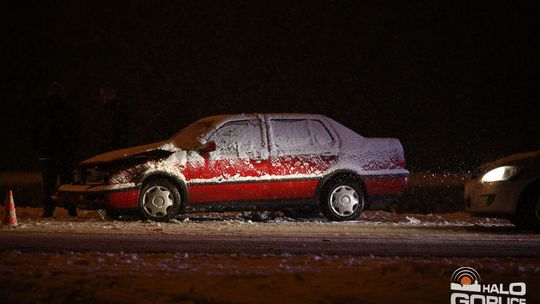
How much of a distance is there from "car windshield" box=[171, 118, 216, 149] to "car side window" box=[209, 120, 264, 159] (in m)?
0.25

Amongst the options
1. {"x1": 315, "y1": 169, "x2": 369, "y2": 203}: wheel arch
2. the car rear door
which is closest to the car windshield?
the car rear door

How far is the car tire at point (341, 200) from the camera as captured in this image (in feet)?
46.3

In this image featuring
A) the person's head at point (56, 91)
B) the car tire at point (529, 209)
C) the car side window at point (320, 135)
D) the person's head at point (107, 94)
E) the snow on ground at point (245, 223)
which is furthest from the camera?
the person's head at point (107, 94)

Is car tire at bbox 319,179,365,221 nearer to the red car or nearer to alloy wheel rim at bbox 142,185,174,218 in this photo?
the red car

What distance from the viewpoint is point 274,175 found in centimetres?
1391

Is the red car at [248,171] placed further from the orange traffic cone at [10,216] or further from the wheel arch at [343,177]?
the orange traffic cone at [10,216]

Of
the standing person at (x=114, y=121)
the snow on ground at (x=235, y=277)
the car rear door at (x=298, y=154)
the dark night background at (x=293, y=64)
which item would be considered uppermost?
the dark night background at (x=293, y=64)

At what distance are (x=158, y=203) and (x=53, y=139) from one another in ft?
8.17

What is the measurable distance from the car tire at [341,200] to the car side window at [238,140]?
1166 millimetres

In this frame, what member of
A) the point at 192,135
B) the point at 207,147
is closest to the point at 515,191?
the point at 207,147

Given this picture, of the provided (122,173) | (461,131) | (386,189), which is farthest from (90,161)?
(461,131)

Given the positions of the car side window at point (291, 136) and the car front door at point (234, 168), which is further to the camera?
the car side window at point (291, 136)

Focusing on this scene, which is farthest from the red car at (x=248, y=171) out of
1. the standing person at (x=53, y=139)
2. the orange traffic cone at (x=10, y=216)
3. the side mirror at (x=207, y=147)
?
the orange traffic cone at (x=10, y=216)

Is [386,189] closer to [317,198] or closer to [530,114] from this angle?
[317,198]
